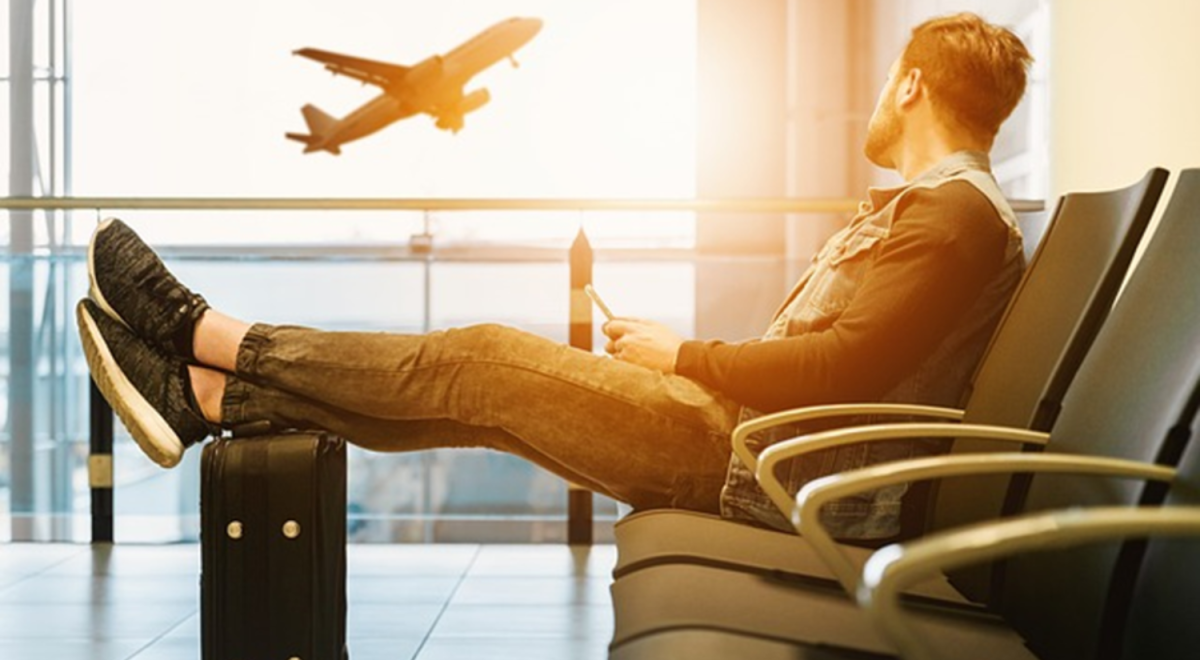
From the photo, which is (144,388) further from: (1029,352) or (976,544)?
(976,544)

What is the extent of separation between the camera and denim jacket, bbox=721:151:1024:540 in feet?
5.67

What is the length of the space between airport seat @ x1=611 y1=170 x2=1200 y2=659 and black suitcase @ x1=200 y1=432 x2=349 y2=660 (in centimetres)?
64

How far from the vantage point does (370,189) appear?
1053cm

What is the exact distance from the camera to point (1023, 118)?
193 inches

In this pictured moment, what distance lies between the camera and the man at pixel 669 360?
5.74 feet

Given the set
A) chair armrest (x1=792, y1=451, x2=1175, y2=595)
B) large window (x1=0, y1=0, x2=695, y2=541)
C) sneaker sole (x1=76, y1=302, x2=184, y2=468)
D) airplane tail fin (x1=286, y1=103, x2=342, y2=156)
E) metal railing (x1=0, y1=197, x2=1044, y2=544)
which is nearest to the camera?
chair armrest (x1=792, y1=451, x2=1175, y2=595)

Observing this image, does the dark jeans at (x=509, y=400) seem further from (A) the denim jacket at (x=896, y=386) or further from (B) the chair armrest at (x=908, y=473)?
(B) the chair armrest at (x=908, y=473)

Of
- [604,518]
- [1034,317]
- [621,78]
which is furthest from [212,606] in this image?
[621,78]

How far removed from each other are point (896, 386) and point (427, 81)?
10.3 metres

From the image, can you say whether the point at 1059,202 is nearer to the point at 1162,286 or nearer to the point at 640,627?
the point at 1162,286

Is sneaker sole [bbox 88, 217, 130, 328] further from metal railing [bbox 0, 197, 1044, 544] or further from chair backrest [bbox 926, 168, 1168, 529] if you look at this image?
metal railing [bbox 0, 197, 1044, 544]

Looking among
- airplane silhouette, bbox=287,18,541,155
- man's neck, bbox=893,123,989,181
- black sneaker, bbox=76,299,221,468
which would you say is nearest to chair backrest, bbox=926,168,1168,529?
man's neck, bbox=893,123,989,181

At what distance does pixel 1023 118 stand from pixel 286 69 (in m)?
7.44

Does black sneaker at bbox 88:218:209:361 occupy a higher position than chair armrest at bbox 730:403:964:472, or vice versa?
black sneaker at bbox 88:218:209:361
